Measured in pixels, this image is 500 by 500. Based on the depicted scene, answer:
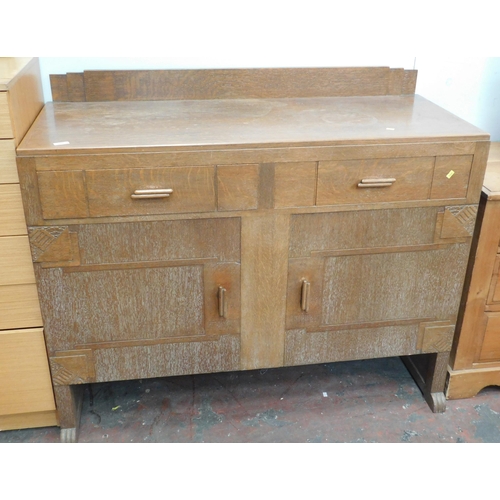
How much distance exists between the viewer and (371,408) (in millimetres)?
2000

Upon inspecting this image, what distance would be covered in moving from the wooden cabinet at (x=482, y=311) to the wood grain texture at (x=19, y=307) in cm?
138

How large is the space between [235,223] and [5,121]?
2.16 ft

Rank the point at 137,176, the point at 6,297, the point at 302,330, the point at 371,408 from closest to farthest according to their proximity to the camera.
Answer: the point at 137,176
the point at 6,297
the point at 302,330
the point at 371,408

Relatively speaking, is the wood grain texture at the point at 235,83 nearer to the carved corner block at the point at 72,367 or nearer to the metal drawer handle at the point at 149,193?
the metal drawer handle at the point at 149,193

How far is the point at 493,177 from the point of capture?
186 cm

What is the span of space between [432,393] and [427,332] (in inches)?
10.2

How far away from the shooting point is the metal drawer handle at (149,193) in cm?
153

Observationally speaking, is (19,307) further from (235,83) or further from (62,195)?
(235,83)

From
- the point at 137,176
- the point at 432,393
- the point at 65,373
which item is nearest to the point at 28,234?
the point at 137,176

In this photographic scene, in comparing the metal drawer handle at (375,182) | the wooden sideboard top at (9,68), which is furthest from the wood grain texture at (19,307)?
the metal drawer handle at (375,182)

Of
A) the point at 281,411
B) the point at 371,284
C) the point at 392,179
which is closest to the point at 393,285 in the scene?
the point at 371,284

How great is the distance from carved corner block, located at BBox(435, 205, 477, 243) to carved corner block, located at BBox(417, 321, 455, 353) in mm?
313

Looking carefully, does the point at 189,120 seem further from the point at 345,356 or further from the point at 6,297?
the point at 345,356

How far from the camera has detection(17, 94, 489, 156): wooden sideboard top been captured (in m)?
1.52
